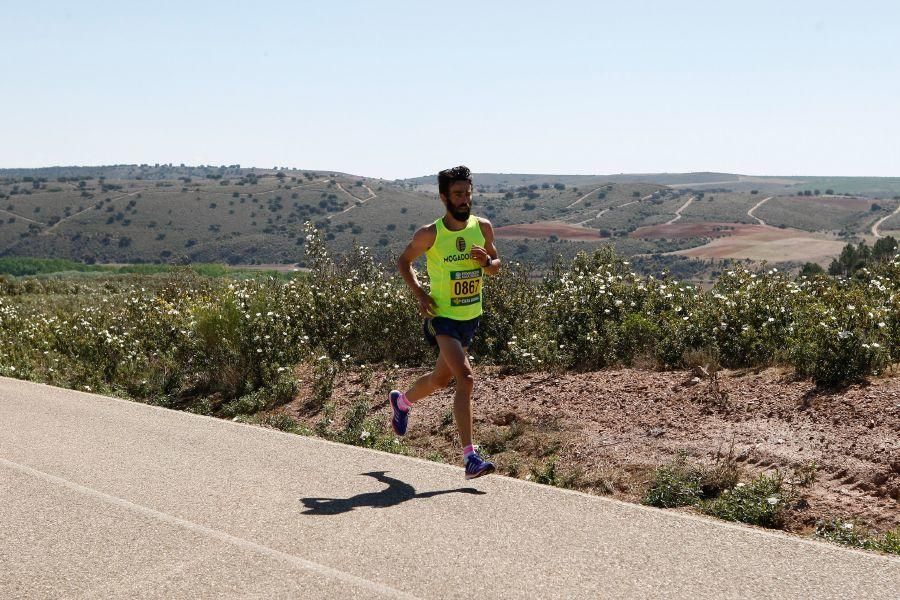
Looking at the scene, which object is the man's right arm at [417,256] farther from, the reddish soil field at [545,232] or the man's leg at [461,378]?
the reddish soil field at [545,232]

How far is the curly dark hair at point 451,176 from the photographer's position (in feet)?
20.5

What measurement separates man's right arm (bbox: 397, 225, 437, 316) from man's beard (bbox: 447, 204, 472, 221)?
0.54ft

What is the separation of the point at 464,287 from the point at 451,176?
724mm

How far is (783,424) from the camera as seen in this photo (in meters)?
6.89

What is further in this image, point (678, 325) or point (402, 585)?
point (678, 325)

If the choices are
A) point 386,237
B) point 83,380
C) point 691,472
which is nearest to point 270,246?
point 386,237

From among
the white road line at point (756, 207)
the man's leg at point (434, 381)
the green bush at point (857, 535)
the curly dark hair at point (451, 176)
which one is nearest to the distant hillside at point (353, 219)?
the white road line at point (756, 207)

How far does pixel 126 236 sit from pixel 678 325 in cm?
11285

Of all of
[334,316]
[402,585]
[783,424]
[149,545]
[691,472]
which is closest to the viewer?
[402,585]

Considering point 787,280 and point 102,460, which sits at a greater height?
point 787,280

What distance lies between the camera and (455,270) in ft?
20.9

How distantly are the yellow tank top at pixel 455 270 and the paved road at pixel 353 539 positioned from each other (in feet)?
3.57

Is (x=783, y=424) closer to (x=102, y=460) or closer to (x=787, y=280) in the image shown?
(x=787, y=280)

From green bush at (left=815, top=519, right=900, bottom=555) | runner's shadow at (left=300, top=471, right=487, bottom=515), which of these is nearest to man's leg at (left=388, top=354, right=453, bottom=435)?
runner's shadow at (left=300, top=471, right=487, bottom=515)
